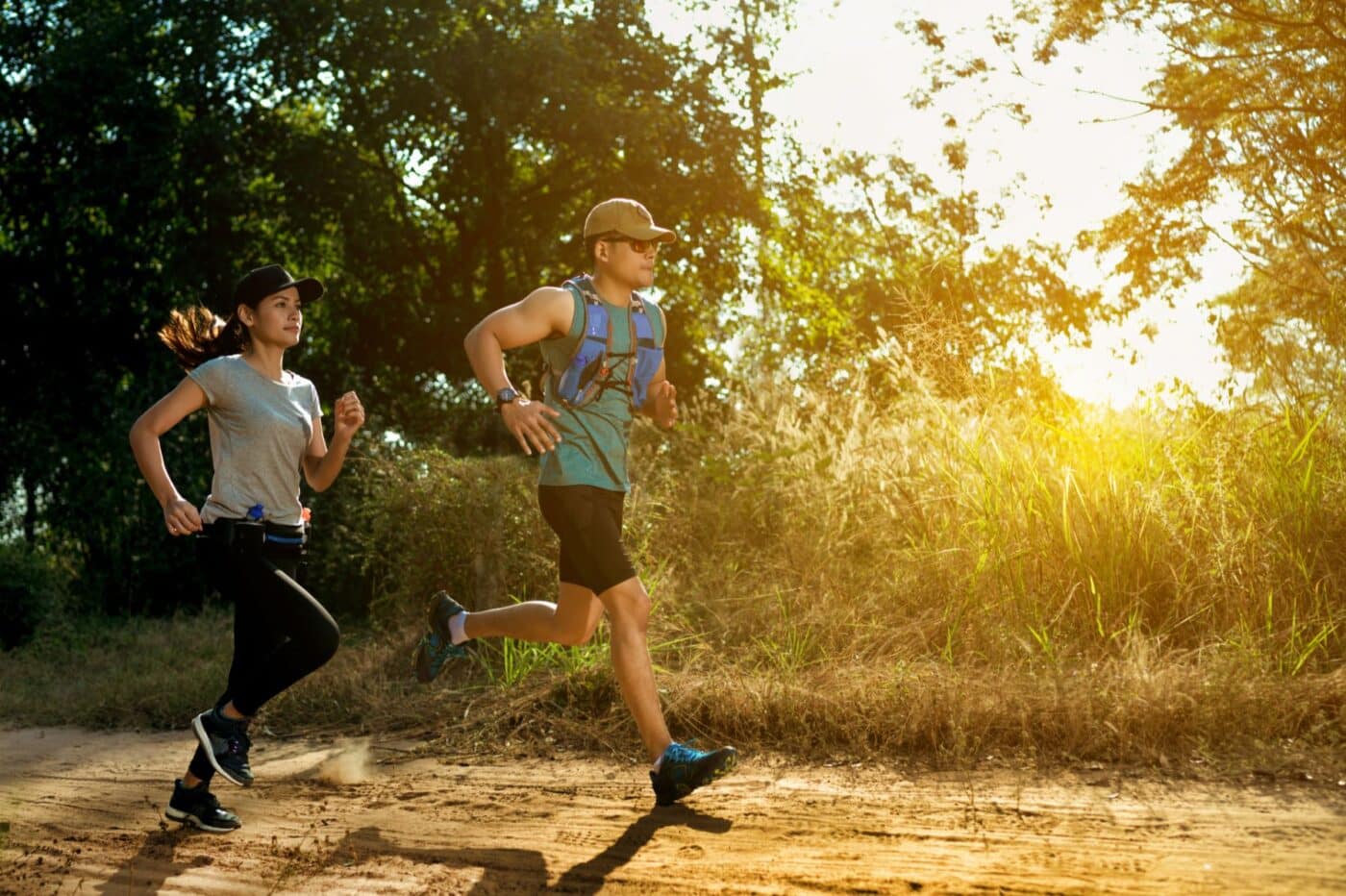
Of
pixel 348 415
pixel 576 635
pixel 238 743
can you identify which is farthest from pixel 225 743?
pixel 576 635

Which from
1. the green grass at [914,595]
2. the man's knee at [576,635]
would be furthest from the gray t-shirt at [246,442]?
the green grass at [914,595]

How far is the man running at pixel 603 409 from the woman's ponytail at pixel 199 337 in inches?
41.2

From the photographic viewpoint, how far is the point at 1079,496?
7.32 meters

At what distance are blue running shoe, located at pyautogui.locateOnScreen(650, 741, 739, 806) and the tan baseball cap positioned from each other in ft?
6.08

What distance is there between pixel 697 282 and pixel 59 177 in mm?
8640

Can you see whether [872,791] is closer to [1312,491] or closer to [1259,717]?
[1259,717]

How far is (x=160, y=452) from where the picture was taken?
4.67 m

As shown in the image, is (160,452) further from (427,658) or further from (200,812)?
(427,658)

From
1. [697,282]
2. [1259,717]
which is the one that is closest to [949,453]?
[1259,717]

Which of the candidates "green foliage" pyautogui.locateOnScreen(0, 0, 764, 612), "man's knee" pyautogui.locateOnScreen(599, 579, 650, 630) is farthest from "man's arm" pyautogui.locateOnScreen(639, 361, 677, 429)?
"green foliage" pyautogui.locateOnScreen(0, 0, 764, 612)

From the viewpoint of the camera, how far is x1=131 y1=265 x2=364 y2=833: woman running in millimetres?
4746

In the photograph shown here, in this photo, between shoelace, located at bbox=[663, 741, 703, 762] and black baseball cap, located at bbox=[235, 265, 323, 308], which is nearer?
shoelace, located at bbox=[663, 741, 703, 762]

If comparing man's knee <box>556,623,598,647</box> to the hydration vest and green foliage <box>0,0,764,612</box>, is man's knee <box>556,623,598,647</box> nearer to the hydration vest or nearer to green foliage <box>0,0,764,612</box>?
the hydration vest

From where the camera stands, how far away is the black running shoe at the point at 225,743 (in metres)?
4.76
